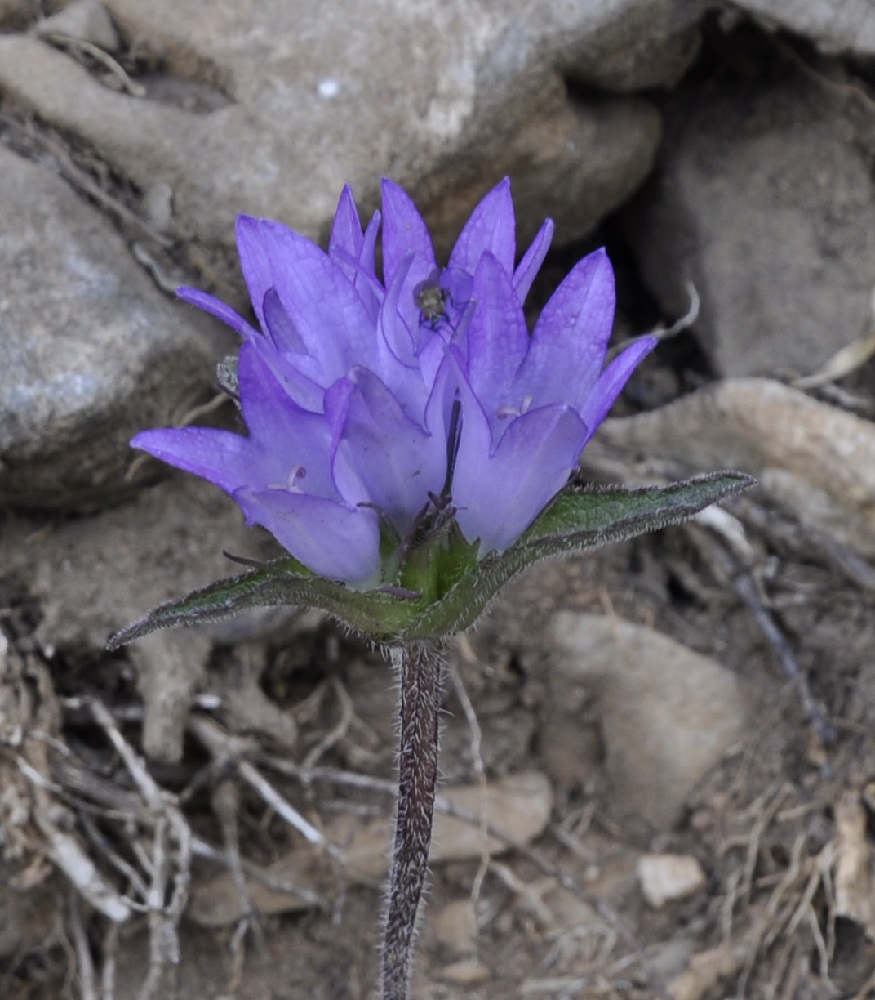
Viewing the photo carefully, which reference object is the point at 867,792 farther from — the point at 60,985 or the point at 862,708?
the point at 60,985

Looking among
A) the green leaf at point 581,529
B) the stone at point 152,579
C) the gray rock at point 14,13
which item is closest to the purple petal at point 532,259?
the green leaf at point 581,529

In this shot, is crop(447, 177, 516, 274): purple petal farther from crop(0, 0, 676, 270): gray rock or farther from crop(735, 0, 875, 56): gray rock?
crop(735, 0, 875, 56): gray rock

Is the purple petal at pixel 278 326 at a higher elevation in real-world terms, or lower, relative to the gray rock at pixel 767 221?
higher

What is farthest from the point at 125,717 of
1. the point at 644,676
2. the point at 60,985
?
the point at 644,676

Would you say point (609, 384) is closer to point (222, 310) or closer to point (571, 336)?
point (571, 336)

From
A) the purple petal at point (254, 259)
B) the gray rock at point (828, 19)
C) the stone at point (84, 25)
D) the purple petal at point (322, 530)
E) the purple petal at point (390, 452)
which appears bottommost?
the stone at point (84, 25)

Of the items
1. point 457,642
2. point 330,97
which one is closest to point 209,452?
point 457,642

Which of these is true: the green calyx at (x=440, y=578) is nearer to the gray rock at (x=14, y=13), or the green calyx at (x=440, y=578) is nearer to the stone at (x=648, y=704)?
the stone at (x=648, y=704)
